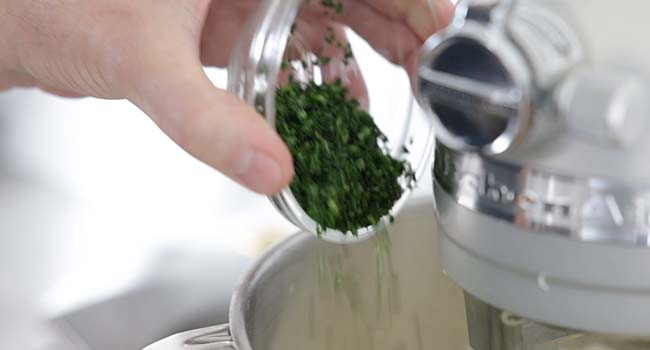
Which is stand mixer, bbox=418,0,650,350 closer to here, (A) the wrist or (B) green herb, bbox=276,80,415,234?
(B) green herb, bbox=276,80,415,234

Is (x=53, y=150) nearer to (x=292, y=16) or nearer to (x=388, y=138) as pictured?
(x=388, y=138)

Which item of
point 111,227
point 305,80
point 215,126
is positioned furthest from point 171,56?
point 111,227

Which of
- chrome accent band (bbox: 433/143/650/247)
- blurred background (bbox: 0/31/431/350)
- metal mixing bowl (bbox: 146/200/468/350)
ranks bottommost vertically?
blurred background (bbox: 0/31/431/350)

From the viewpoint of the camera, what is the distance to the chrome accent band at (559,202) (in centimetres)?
46

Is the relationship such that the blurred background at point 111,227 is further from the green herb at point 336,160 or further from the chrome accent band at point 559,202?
the chrome accent band at point 559,202

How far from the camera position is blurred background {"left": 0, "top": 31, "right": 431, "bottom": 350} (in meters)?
0.97

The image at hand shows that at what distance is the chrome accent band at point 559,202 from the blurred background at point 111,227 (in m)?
0.35

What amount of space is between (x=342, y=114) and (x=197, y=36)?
0.14 m

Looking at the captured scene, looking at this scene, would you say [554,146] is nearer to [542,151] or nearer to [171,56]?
[542,151]

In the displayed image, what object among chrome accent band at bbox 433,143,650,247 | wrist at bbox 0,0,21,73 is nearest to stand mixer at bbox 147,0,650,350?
chrome accent band at bbox 433,143,650,247

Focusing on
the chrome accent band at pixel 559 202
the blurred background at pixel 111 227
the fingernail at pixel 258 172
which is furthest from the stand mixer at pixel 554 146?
the blurred background at pixel 111 227

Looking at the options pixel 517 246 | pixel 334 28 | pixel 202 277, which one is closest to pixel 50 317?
pixel 202 277

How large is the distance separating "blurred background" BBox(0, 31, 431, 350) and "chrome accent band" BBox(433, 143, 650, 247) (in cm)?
35

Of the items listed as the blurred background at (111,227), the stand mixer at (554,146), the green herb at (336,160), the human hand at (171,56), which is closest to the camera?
the stand mixer at (554,146)
